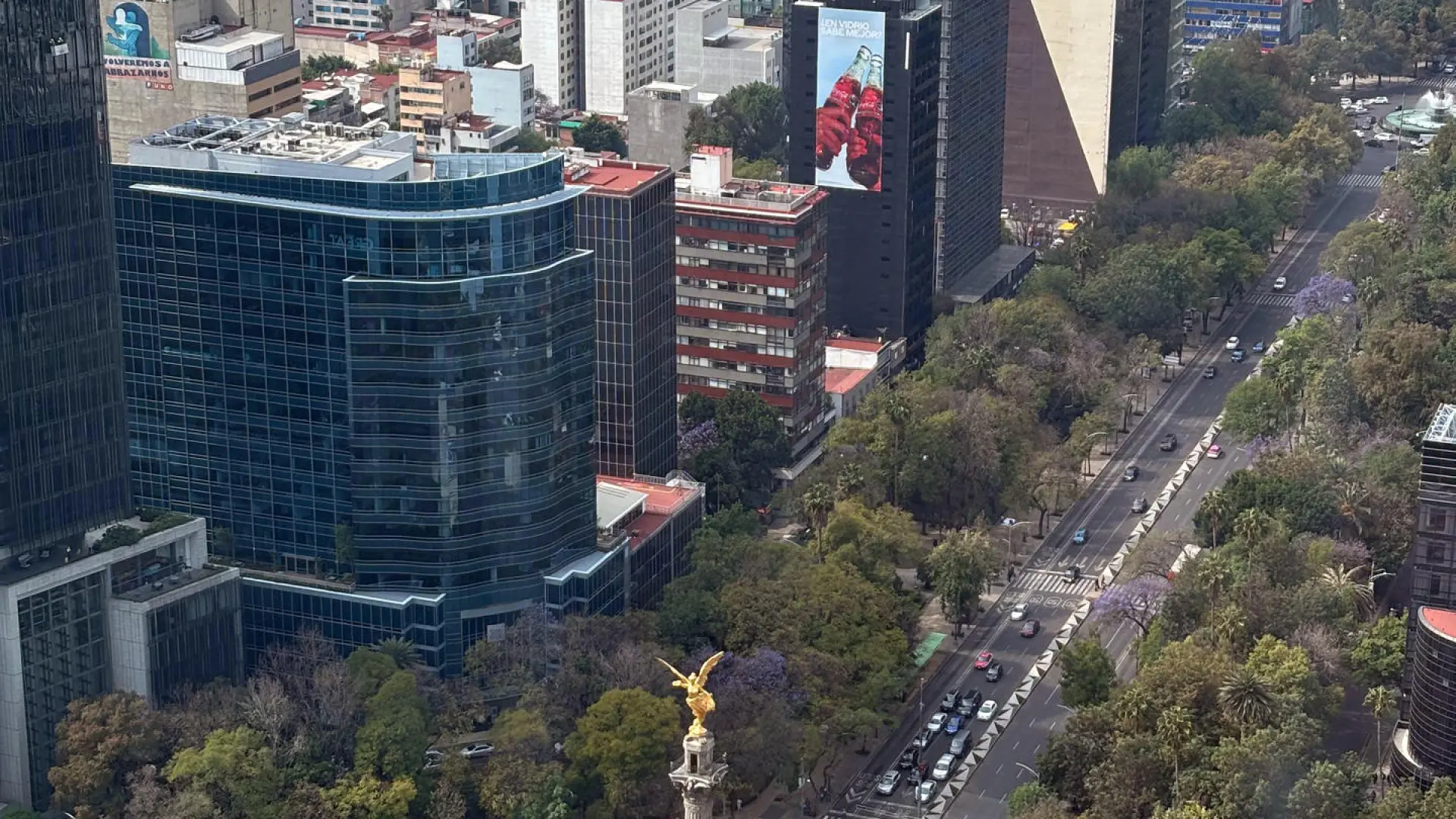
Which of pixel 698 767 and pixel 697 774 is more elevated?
pixel 698 767

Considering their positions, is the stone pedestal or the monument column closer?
the monument column

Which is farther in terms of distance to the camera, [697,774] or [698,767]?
[698,767]

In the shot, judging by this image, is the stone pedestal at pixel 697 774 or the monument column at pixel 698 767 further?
the stone pedestal at pixel 697 774
